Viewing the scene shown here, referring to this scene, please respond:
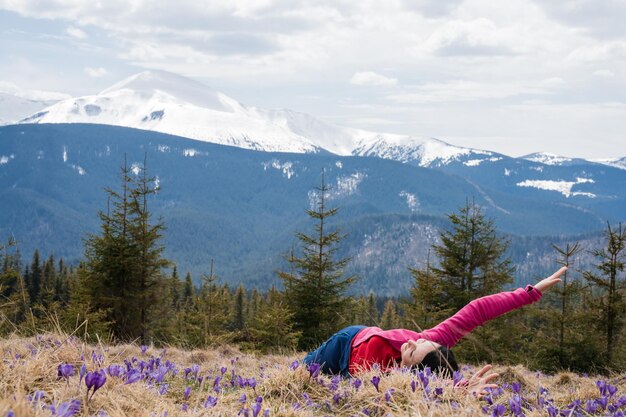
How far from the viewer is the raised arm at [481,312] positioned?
4.20 meters

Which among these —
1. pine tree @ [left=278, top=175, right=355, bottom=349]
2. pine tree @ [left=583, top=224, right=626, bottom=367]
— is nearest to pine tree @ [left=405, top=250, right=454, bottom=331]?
pine tree @ [left=278, top=175, right=355, bottom=349]

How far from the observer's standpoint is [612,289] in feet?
57.1

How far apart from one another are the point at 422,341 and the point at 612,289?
16.5 metres

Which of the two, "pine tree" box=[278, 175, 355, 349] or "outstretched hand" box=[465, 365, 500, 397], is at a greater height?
"outstretched hand" box=[465, 365, 500, 397]

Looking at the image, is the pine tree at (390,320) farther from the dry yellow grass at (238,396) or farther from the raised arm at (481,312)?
the dry yellow grass at (238,396)

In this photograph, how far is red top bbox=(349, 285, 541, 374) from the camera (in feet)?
13.8

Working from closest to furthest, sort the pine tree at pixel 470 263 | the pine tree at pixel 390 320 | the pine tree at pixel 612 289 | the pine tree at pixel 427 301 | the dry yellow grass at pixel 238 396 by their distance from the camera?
the dry yellow grass at pixel 238 396, the pine tree at pixel 612 289, the pine tree at pixel 427 301, the pine tree at pixel 470 263, the pine tree at pixel 390 320

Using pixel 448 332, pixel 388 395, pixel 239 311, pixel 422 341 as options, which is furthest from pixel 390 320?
pixel 388 395

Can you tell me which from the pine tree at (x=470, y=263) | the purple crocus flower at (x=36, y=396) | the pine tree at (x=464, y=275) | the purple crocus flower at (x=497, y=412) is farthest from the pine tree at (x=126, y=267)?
the purple crocus flower at (x=497, y=412)

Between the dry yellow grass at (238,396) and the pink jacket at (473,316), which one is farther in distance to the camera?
the pink jacket at (473,316)

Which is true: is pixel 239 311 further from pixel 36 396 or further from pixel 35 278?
pixel 36 396

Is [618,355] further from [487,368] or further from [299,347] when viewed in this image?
[487,368]

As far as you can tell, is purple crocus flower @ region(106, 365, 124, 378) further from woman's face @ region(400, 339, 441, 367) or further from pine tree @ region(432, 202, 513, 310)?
pine tree @ region(432, 202, 513, 310)

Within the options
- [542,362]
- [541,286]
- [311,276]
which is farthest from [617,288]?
[541,286]
